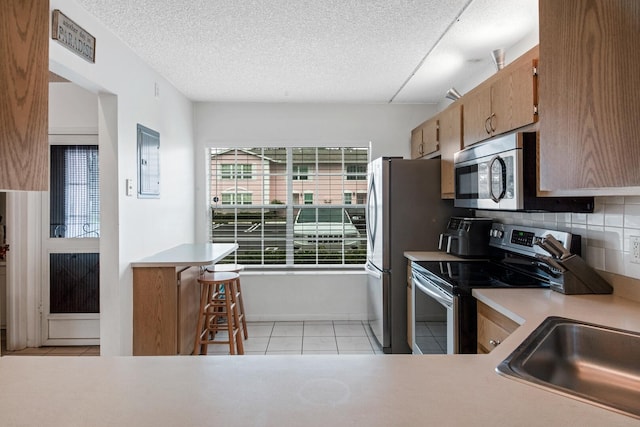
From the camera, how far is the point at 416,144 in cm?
397

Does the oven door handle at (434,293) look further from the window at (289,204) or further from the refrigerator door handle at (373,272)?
the window at (289,204)

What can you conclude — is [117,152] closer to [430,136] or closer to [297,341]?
[297,341]

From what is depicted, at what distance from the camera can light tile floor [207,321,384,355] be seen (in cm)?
334

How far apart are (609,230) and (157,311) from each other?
2.77m

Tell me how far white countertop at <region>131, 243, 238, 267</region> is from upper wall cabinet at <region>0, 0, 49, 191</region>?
186cm

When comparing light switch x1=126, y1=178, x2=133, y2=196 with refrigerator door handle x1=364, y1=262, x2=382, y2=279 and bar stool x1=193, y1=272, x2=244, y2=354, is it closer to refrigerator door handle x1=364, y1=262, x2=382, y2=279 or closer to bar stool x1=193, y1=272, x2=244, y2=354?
bar stool x1=193, y1=272, x2=244, y2=354

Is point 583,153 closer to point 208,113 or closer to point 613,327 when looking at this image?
point 613,327

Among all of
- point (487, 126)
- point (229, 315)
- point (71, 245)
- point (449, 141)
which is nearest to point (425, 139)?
point (449, 141)

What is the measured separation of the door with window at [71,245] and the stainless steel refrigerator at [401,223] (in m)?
2.46

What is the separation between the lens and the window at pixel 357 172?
4.30 m

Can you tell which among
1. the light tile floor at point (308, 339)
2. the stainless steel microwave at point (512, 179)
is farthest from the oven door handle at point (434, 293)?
the light tile floor at point (308, 339)

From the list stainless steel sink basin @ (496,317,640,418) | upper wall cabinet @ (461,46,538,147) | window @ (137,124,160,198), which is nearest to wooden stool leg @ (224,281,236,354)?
window @ (137,124,160,198)

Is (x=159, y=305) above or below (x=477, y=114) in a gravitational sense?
below

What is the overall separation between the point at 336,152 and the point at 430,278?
2261mm
